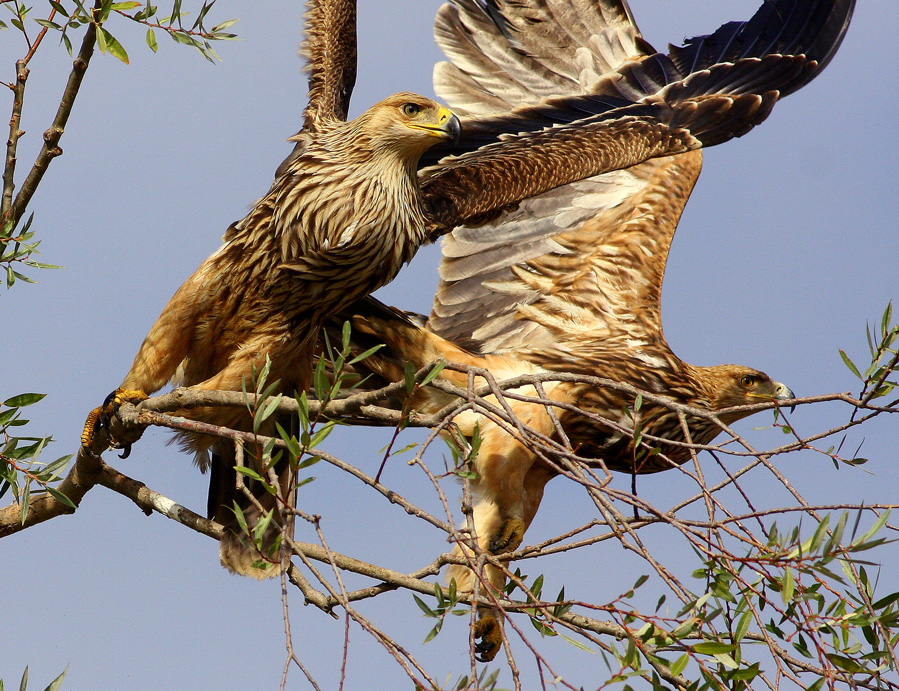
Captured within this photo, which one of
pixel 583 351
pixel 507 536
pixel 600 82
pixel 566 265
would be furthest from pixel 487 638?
pixel 600 82

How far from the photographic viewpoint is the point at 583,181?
5.64 metres

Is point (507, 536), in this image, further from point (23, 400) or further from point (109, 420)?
point (23, 400)

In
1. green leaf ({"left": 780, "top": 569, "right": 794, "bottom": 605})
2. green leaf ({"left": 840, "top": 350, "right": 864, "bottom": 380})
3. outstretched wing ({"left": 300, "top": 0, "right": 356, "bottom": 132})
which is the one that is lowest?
green leaf ({"left": 780, "top": 569, "right": 794, "bottom": 605})

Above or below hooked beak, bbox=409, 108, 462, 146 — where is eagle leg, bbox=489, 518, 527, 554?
below

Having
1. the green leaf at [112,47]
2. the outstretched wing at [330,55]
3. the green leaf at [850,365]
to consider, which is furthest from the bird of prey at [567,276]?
the green leaf at [112,47]

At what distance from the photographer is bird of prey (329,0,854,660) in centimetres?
440

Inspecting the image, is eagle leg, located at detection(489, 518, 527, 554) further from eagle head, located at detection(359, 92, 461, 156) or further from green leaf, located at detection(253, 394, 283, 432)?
green leaf, located at detection(253, 394, 283, 432)

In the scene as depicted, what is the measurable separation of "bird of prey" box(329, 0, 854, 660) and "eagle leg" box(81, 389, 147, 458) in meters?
1.08

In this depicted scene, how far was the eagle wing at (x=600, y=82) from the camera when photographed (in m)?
5.18

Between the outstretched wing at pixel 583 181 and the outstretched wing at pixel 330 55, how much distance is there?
1134 millimetres

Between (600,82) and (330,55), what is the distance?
2.23 m

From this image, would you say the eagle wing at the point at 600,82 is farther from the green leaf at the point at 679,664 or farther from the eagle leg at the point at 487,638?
the green leaf at the point at 679,664

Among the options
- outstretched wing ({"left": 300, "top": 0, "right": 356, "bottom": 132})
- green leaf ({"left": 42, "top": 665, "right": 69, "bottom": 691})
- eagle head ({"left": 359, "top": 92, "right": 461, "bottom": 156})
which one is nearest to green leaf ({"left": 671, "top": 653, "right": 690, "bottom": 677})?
green leaf ({"left": 42, "top": 665, "right": 69, "bottom": 691})

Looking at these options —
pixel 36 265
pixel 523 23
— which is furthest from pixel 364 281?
pixel 523 23
